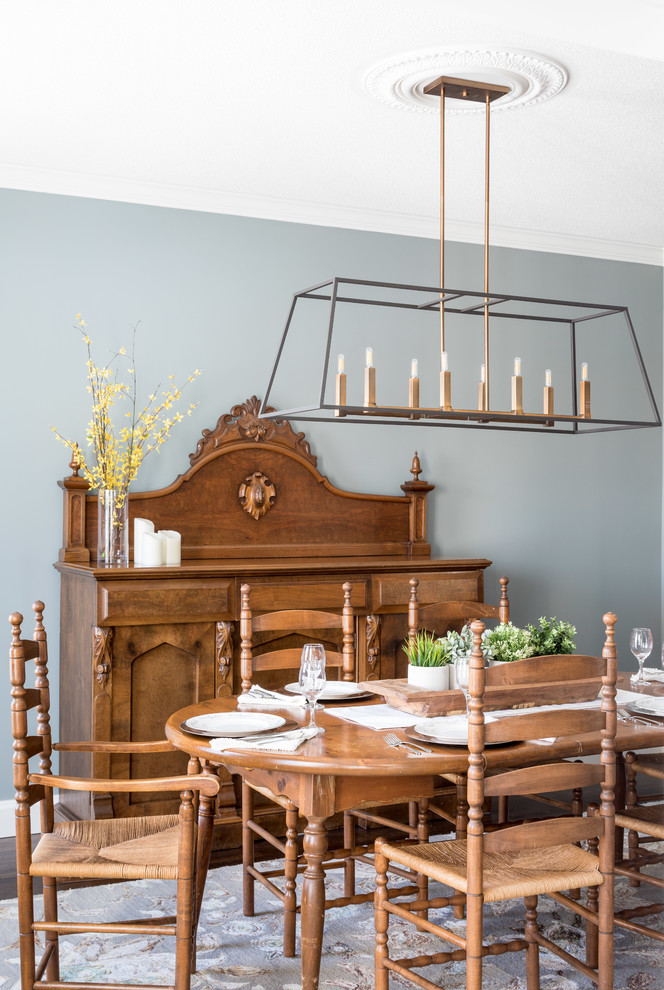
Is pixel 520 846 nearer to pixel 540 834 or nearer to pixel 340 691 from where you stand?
pixel 540 834

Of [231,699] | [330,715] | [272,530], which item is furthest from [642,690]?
[272,530]

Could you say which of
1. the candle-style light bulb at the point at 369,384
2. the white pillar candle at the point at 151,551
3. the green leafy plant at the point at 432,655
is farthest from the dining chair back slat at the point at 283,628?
the candle-style light bulb at the point at 369,384

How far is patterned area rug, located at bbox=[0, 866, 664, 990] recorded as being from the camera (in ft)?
8.98

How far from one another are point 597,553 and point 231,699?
2.72m

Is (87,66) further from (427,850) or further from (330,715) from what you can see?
(427,850)

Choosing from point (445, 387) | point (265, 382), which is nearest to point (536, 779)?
point (445, 387)

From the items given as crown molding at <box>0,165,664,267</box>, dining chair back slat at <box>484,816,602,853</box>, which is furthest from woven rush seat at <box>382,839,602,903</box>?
crown molding at <box>0,165,664,267</box>

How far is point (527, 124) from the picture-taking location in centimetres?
352

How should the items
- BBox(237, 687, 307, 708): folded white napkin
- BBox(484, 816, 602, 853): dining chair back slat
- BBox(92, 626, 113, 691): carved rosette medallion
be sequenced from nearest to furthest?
BBox(484, 816, 602, 853): dining chair back slat < BBox(237, 687, 307, 708): folded white napkin < BBox(92, 626, 113, 691): carved rosette medallion

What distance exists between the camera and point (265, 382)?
4.47m

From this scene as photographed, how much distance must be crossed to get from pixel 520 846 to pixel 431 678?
0.81 m

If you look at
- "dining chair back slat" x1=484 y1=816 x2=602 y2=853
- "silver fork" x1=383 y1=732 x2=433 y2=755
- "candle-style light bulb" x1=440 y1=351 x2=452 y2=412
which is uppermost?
"candle-style light bulb" x1=440 y1=351 x2=452 y2=412

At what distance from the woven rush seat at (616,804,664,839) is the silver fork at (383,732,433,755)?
0.80 meters

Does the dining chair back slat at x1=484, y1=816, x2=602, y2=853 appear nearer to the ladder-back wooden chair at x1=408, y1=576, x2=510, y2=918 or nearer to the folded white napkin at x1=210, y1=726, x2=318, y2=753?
the folded white napkin at x1=210, y1=726, x2=318, y2=753
